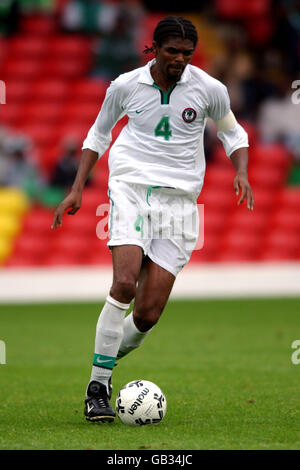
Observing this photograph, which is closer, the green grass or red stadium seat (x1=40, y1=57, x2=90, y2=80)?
the green grass

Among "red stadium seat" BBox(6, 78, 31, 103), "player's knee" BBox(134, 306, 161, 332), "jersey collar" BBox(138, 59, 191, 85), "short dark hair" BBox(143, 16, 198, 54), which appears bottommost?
"player's knee" BBox(134, 306, 161, 332)

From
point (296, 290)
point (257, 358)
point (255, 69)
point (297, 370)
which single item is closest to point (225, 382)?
point (297, 370)

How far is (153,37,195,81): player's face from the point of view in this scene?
6289 millimetres

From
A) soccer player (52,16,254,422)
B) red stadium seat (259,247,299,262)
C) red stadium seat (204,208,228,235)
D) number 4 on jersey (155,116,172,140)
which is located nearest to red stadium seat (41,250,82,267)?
red stadium seat (204,208,228,235)

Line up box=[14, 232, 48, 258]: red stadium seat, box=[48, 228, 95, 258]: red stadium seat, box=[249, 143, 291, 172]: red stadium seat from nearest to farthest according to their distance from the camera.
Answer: box=[48, 228, 95, 258]: red stadium seat, box=[14, 232, 48, 258]: red stadium seat, box=[249, 143, 291, 172]: red stadium seat

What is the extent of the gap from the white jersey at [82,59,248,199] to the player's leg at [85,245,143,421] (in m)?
0.55

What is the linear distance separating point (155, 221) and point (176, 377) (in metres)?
2.14

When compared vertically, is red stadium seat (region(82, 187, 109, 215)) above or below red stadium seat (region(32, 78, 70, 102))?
below

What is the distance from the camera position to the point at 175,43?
247 inches

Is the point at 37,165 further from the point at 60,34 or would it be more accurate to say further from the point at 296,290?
the point at 296,290

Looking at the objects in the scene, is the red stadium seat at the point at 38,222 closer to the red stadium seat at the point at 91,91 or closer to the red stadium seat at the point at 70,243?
the red stadium seat at the point at 70,243

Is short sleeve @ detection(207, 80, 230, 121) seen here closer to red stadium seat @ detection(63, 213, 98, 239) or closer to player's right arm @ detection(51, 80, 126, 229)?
player's right arm @ detection(51, 80, 126, 229)

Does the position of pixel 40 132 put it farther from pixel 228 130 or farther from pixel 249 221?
pixel 228 130

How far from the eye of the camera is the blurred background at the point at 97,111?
19156 millimetres
